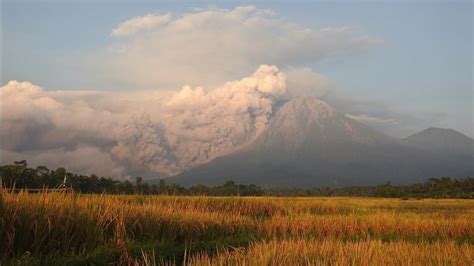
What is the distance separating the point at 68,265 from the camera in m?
7.82

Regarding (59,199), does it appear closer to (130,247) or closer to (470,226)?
(130,247)

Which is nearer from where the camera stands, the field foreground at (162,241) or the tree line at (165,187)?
the field foreground at (162,241)

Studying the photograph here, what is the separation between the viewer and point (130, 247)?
30.3 ft

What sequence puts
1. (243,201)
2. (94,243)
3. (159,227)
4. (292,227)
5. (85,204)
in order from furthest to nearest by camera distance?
(243,201), (292,227), (159,227), (85,204), (94,243)

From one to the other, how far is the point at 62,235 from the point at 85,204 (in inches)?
53.3

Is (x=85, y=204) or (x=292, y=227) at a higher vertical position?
(x=85, y=204)

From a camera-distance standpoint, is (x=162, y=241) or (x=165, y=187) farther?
(x=165, y=187)

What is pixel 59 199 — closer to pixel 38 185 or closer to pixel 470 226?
pixel 470 226

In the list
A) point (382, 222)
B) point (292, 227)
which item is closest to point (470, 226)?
point (382, 222)

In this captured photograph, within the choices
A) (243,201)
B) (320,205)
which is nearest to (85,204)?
(243,201)

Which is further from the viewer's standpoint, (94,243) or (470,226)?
(470,226)

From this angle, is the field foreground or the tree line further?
the tree line

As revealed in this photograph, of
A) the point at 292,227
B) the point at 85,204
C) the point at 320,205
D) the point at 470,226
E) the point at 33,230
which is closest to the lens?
the point at 33,230

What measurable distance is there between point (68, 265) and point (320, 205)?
22218 mm
